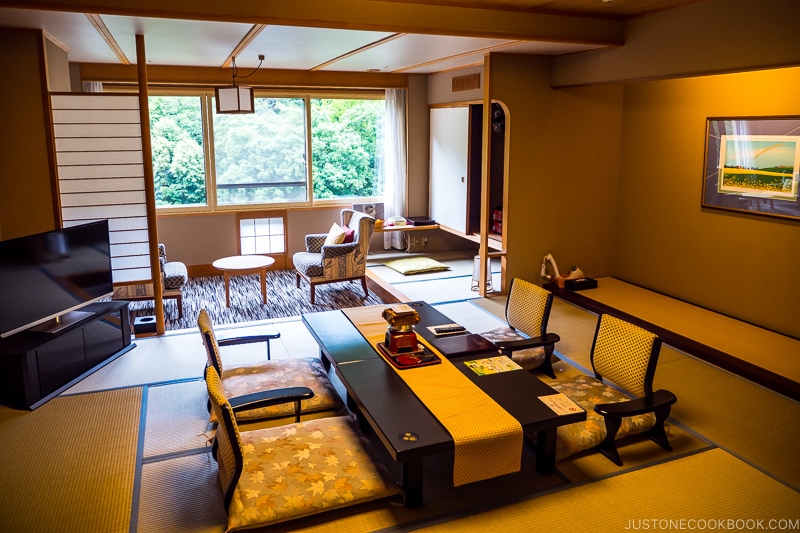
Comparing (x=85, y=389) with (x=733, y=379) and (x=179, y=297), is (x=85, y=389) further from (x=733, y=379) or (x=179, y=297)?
(x=733, y=379)

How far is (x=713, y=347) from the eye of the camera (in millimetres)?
4555

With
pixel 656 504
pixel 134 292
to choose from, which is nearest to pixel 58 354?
pixel 134 292

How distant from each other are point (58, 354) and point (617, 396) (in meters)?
3.55

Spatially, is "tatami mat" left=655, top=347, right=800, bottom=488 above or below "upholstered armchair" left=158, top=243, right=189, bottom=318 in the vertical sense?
below

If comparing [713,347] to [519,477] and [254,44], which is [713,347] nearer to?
[519,477]

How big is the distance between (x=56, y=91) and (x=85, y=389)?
2387 mm

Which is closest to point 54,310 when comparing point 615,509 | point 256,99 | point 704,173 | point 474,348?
point 474,348

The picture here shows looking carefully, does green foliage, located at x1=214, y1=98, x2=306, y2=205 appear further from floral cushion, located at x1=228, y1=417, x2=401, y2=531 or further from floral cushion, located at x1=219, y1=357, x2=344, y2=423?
floral cushion, located at x1=228, y1=417, x2=401, y2=531

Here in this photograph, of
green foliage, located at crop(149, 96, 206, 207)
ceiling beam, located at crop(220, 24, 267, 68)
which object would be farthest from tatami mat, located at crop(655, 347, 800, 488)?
green foliage, located at crop(149, 96, 206, 207)

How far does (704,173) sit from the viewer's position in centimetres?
546

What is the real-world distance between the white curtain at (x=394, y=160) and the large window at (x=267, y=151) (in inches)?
5.4

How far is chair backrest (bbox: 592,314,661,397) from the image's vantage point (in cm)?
339

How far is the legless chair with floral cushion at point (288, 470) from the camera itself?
2.62m

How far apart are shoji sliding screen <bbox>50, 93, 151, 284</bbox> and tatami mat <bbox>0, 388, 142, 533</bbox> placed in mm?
1570
